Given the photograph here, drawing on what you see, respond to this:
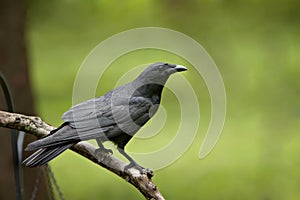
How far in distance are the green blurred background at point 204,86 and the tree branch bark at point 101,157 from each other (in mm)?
3063

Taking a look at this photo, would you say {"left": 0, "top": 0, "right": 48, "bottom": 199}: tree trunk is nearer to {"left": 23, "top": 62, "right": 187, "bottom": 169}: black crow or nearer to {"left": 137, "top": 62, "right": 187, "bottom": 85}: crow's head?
{"left": 23, "top": 62, "right": 187, "bottom": 169}: black crow

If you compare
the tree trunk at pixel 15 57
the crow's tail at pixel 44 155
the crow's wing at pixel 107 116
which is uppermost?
the tree trunk at pixel 15 57

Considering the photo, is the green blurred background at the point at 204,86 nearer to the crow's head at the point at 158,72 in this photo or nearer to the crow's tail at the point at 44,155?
the crow's head at the point at 158,72

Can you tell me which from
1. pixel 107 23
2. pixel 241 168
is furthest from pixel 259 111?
pixel 107 23

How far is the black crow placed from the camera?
274cm

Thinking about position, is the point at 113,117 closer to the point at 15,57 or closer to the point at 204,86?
the point at 15,57

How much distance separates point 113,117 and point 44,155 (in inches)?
15.8

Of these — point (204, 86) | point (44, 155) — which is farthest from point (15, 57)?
point (204, 86)

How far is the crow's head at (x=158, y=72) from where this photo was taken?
9.70 feet

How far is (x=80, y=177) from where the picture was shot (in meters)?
7.20

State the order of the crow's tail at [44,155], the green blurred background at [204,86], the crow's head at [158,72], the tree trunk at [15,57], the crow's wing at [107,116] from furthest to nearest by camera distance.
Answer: the green blurred background at [204,86] < the tree trunk at [15,57] < the crow's head at [158,72] < the crow's wing at [107,116] < the crow's tail at [44,155]

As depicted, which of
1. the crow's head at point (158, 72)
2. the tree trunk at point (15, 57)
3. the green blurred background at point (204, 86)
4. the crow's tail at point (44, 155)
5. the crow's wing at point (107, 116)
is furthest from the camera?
the green blurred background at point (204, 86)

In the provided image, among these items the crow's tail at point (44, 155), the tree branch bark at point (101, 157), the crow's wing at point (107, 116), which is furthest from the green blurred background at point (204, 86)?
the crow's tail at point (44, 155)

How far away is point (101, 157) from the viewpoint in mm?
3021
